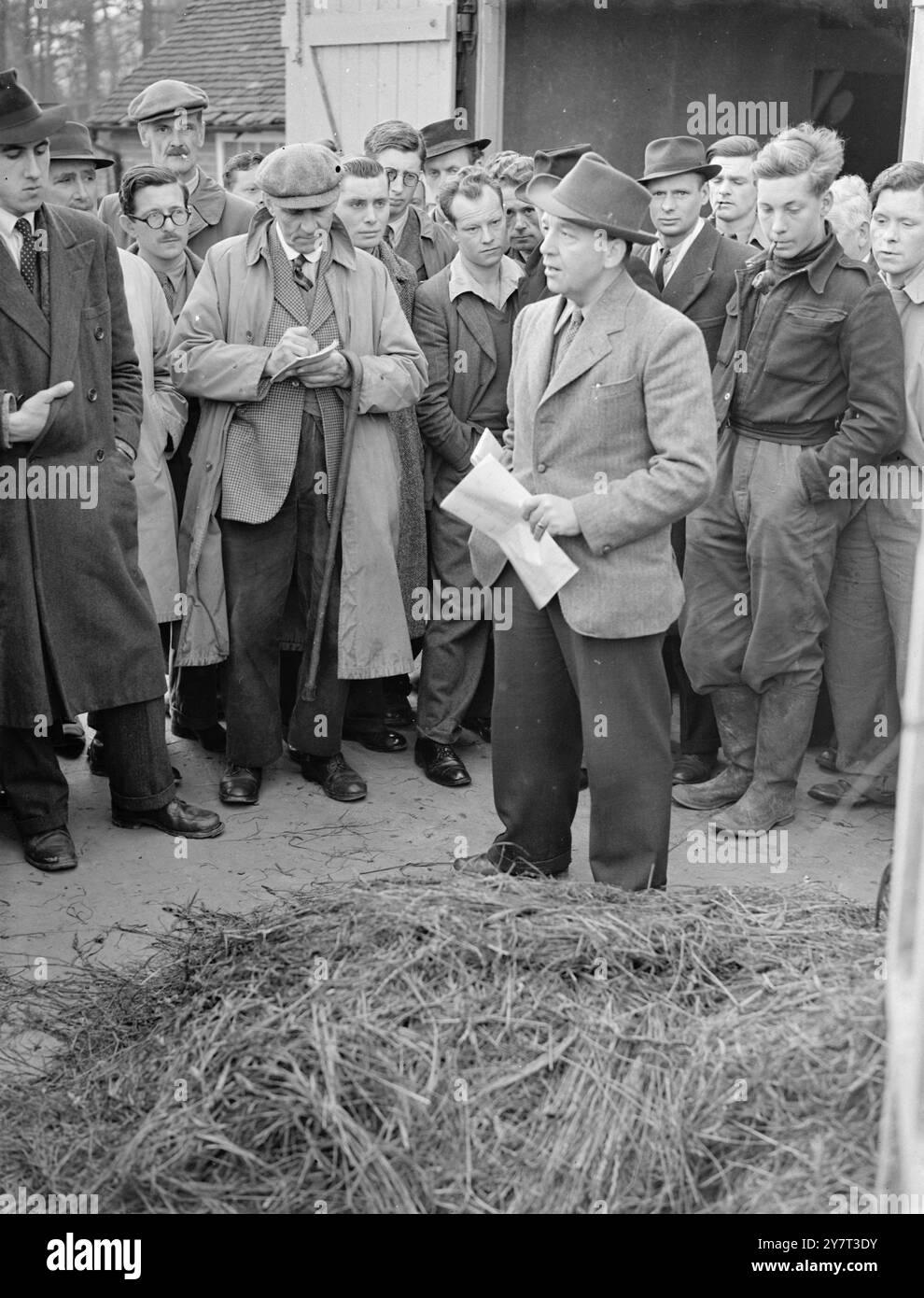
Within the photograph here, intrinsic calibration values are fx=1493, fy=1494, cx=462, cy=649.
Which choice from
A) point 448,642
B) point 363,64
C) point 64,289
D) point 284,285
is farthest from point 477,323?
point 363,64

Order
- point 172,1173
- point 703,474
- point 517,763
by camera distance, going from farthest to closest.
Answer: point 517,763, point 703,474, point 172,1173

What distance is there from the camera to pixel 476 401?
579 cm

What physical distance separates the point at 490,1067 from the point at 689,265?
145 inches

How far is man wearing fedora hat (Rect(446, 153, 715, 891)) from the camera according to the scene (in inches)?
153

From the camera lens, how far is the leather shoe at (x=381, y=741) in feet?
19.7

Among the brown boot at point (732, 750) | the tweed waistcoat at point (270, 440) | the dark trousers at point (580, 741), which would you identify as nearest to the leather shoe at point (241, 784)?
the tweed waistcoat at point (270, 440)

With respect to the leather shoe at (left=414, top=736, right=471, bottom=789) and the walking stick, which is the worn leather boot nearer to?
the leather shoe at (left=414, top=736, right=471, bottom=789)

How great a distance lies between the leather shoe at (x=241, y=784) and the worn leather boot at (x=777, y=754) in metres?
1.67

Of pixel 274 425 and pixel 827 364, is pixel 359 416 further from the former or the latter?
pixel 827 364

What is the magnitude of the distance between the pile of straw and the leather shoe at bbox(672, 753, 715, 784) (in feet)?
8.36

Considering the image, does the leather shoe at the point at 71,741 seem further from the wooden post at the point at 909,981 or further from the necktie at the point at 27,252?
the wooden post at the point at 909,981
